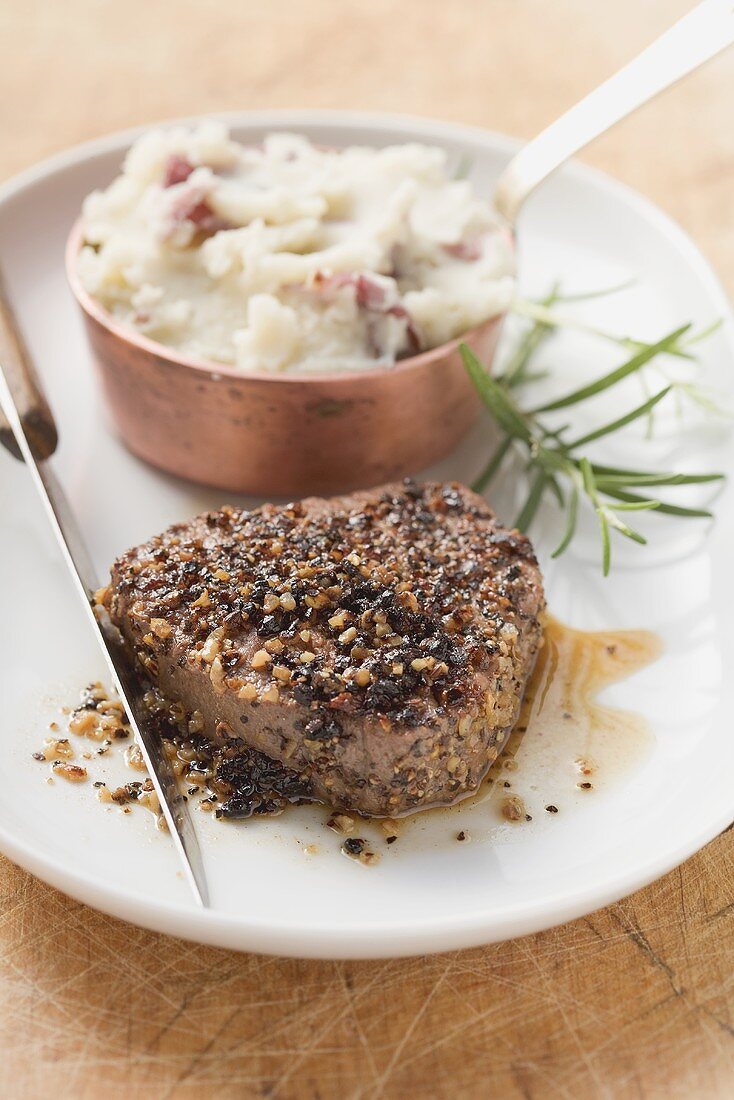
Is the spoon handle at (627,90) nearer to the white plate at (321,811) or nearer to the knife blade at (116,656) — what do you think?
the white plate at (321,811)

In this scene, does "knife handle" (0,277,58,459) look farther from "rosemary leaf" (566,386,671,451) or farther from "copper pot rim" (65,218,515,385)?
"rosemary leaf" (566,386,671,451)

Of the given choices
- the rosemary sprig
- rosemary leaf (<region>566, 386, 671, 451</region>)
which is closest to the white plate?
the rosemary sprig

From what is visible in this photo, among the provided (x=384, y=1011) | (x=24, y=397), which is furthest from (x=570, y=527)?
(x=24, y=397)

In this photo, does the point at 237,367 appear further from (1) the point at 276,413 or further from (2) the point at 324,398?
(2) the point at 324,398

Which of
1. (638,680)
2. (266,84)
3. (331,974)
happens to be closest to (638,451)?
(638,680)

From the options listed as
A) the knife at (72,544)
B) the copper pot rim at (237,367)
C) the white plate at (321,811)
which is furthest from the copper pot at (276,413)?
the knife at (72,544)

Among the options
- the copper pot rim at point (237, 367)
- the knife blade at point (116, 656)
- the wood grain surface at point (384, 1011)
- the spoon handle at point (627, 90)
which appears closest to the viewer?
the wood grain surface at point (384, 1011)

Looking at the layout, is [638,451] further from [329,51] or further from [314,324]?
[329,51]
